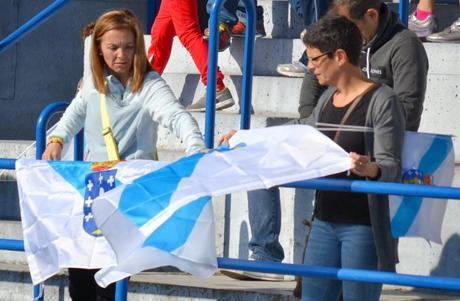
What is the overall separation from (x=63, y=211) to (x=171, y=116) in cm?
59

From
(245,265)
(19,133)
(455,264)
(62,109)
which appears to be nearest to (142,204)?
(245,265)

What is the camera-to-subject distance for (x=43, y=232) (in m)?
5.57

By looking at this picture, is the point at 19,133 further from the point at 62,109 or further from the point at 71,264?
the point at 71,264

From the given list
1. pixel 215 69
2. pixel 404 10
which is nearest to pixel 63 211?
pixel 215 69

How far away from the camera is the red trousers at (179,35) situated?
27.2ft

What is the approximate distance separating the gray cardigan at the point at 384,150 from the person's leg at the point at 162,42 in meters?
3.53

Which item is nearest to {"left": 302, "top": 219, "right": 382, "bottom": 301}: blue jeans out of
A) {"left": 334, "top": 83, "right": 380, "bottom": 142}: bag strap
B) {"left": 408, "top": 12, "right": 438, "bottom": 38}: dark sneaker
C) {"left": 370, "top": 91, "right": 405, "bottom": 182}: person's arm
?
{"left": 370, "top": 91, "right": 405, "bottom": 182}: person's arm

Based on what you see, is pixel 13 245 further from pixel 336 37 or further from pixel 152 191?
pixel 336 37

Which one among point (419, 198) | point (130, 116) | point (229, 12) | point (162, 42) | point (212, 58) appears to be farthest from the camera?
point (229, 12)

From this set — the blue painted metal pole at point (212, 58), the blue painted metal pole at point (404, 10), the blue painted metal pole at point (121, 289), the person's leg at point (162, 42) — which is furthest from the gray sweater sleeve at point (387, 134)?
the person's leg at point (162, 42)

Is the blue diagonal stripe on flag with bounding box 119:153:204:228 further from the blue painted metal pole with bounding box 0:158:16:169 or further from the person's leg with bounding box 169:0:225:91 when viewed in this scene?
the person's leg with bounding box 169:0:225:91

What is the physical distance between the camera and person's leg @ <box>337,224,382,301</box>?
5164mm

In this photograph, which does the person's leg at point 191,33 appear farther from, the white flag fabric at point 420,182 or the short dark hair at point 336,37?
the short dark hair at point 336,37

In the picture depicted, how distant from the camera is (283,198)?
290 inches
